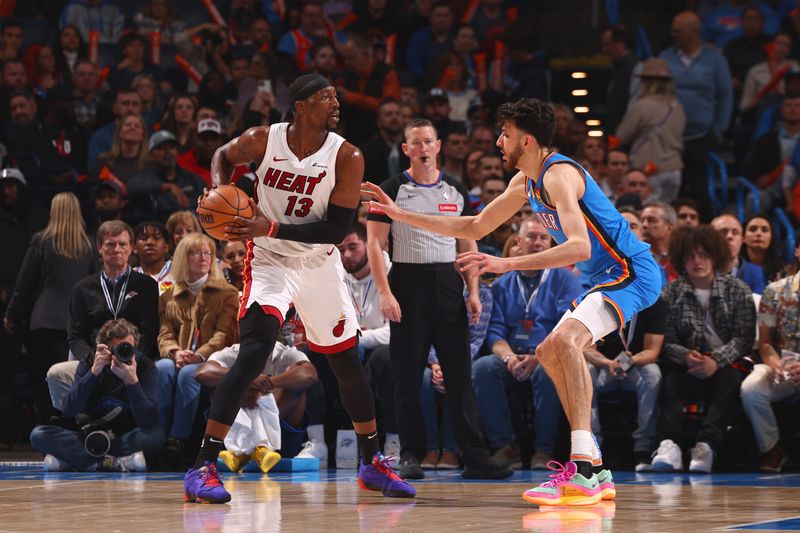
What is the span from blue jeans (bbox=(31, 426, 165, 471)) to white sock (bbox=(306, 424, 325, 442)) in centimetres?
106

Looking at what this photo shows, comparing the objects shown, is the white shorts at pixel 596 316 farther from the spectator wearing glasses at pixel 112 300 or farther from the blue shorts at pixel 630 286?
the spectator wearing glasses at pixel 112 300

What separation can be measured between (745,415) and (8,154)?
7.24 meters

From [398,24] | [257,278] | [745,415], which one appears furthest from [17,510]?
[398,24]

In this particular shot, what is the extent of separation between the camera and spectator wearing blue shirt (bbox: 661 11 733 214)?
41.0 feet

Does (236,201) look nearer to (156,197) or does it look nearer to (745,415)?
(745,415)

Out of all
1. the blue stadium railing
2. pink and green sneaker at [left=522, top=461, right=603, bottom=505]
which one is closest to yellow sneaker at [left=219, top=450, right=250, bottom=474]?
pink and green sneaker at [left=522, top=461, right=603, bottom=505]

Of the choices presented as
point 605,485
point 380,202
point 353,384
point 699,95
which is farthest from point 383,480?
point 699,95

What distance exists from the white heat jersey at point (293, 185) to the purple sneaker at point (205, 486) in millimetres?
1139

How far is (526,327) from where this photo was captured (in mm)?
8758

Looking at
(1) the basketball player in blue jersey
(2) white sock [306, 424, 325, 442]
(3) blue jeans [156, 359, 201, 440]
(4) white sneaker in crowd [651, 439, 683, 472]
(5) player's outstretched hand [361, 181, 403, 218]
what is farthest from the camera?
(2) white sock [306, 424, 325, 442]

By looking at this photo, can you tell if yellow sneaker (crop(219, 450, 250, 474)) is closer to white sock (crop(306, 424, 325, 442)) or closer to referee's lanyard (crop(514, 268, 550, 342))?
white sock (crop(306, 424, 325, 442))

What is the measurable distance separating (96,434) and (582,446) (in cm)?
381

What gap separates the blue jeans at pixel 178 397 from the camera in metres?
8.57

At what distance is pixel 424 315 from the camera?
7.55 meters
